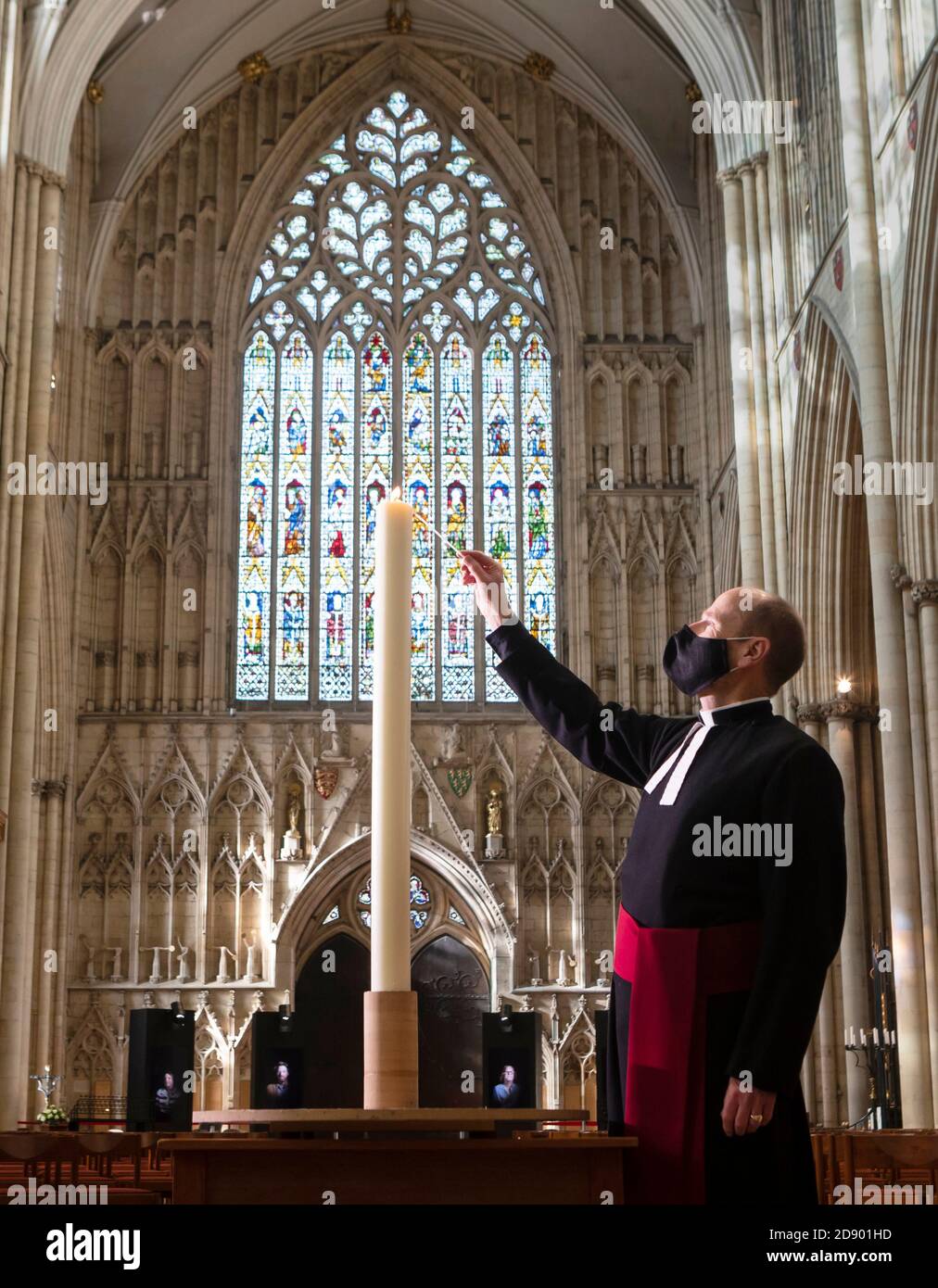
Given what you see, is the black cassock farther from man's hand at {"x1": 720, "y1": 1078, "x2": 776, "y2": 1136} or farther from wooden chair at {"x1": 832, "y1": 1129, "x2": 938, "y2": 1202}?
wooden chair at {"x1": 832, "y1": 1129, "x2": 938, "y2": 1202}

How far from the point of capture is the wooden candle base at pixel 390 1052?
2.73 metres

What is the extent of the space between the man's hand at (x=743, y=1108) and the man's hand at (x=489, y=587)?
1104mm

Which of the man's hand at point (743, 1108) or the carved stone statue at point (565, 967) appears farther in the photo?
the carved stone statue at point (565, 967)

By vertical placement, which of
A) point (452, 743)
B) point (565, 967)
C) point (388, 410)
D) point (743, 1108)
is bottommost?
point (743, 1108)

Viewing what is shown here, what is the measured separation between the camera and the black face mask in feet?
8.91

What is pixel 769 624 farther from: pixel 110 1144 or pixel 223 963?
A: pixel 223 963

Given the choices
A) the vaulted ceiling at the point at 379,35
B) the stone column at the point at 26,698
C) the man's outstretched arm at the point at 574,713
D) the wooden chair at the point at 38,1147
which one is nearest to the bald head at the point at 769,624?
the man's outstretched arm at the point at 574,713

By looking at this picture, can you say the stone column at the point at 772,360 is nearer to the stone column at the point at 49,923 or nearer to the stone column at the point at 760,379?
the stone column at the point at 760,379

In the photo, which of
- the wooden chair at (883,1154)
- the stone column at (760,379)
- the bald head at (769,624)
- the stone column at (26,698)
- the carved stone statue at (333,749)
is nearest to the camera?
the bald head at (769,624)

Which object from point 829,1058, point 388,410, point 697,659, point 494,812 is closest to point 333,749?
point 494,812

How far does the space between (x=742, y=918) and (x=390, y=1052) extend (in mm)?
675

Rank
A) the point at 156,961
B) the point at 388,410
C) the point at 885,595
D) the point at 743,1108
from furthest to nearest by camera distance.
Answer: the point at 388,410 → the point at 156,961 → the point at 885,595 → the point at 743,1108

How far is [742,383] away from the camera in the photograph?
15.8 metres
